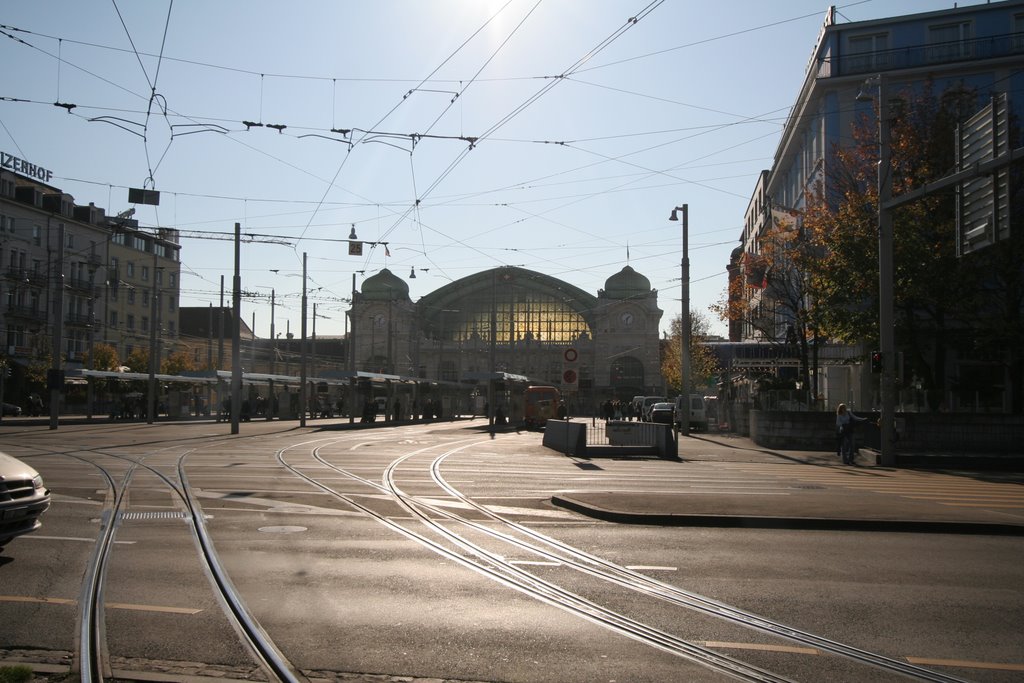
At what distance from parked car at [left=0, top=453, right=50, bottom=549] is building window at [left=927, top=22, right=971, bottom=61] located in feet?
154

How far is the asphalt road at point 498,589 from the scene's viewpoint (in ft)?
21.5

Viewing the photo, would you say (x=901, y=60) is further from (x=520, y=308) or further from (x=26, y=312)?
(x=520, y=308)

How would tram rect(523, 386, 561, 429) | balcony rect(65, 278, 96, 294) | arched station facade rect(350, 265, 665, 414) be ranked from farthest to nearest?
arched station facade rect(350, 265, 665, 414), balcony rect(65, 278, 96, 294), tram rect(523, 386, 561, 429)

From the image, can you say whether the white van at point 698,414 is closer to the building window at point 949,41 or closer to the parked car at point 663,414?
the parked car at point 663,414

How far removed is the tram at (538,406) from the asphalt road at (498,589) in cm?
3923

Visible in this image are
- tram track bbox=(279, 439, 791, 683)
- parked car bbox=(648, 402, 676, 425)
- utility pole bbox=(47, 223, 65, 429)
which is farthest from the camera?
parked car bbox=(648, 402, 676, 425)

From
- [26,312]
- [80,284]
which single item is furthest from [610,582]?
[80,284]

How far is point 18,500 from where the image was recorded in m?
9.20

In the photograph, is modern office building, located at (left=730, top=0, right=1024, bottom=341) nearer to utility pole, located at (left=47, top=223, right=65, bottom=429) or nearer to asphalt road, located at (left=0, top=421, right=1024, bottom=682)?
asphalt road, located at (left=0, top=421, right=1024, bottom=682)

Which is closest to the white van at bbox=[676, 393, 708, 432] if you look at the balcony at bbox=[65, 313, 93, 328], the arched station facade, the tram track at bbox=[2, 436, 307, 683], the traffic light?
the traffic light

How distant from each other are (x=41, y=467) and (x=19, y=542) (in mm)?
10894

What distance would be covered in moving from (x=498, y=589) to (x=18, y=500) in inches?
192

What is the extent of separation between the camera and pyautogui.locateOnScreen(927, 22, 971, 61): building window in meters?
45.4

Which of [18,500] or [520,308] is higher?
[520,308]
